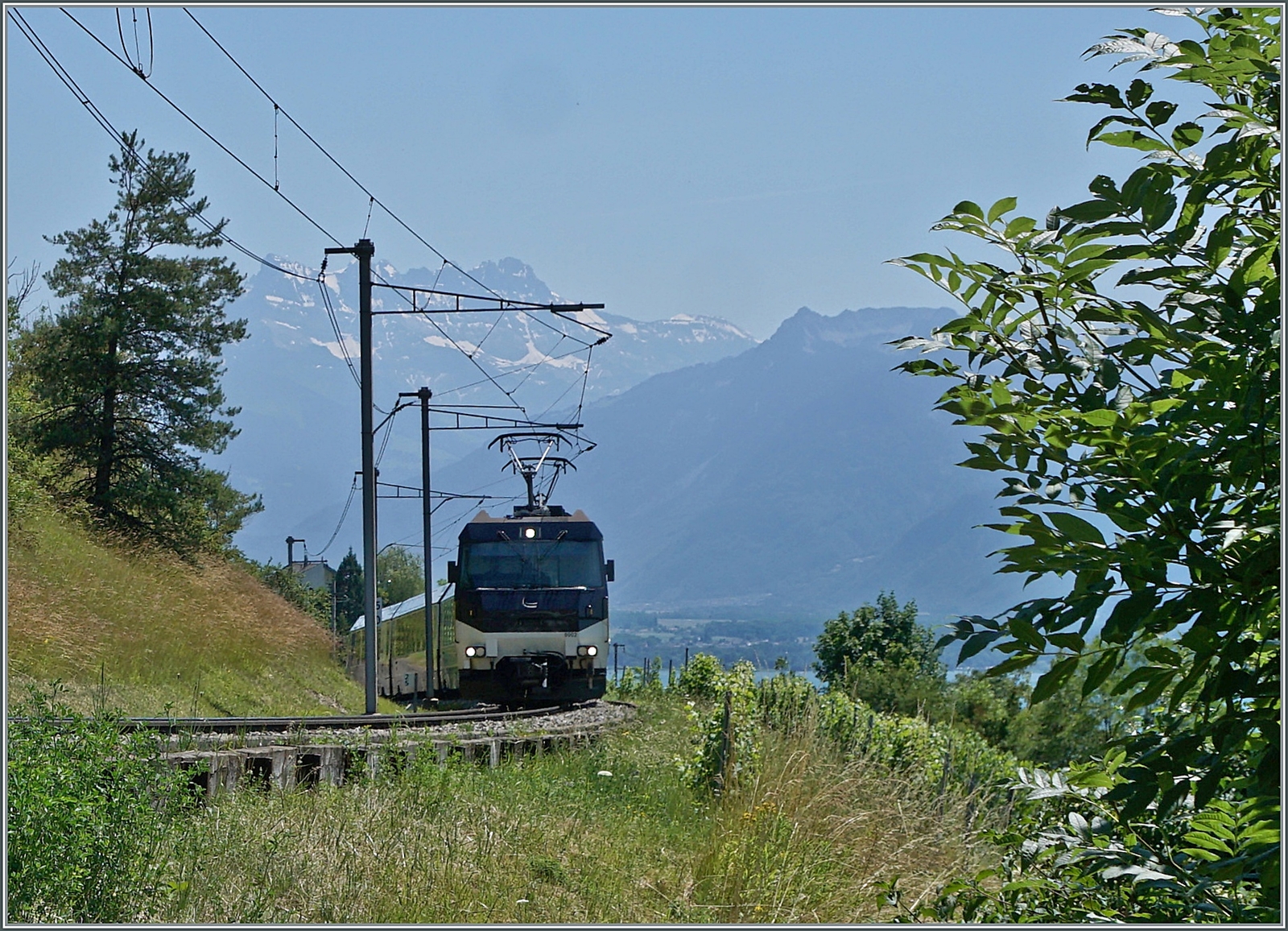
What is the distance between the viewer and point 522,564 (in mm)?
19578

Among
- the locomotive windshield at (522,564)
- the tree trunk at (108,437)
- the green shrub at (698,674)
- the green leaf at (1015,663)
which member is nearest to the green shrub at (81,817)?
the green leaf at (1015,663)

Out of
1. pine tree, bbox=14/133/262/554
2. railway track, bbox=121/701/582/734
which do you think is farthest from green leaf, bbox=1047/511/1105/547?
pine tree, bbox=14/133/262/554

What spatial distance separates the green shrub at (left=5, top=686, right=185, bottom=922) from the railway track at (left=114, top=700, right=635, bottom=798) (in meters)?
0.40

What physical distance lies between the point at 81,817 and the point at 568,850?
2.73 meters

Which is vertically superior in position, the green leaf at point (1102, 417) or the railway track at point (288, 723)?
the green leaf at point (1102, 417)

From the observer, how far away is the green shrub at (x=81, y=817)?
4.19 meters

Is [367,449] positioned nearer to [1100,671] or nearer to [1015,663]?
[1015,663]

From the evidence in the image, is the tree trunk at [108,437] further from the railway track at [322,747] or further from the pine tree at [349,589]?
the pine tree at [349,589]

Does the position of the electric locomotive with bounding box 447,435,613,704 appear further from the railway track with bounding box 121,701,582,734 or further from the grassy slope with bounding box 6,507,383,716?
the grassy slope with bounding box 6,507,383,716

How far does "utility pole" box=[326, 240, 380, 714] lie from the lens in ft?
54.7

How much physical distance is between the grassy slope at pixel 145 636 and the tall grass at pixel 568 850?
7082 millimetres

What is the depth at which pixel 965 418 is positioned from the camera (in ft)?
8.53

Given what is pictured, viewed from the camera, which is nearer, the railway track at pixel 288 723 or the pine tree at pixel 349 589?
the railway track at pixel 288 723

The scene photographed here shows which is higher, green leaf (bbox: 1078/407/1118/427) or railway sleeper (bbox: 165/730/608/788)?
green leaf (bbox: 1078/407/1118/427)
